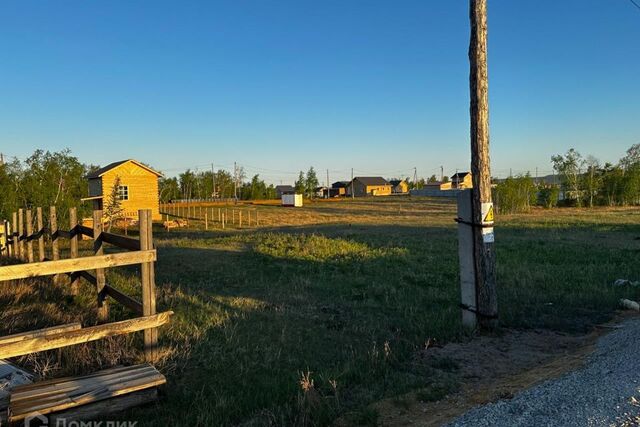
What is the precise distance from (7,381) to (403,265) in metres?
10.4

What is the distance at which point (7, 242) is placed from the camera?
50.5 feet

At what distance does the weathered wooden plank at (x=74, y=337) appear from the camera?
4.10 meters

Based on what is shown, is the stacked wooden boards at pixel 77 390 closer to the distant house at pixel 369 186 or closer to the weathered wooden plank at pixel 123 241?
the weathered wooden plank at pixel 123 241

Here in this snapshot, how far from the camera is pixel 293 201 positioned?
214ft

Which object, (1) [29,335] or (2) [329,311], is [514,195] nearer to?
(2) [329,311]

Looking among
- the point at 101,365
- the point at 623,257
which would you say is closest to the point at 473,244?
the point at 101,365

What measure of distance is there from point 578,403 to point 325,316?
456cm

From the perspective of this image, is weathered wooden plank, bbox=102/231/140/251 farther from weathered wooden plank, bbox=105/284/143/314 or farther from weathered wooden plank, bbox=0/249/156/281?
weathered wooden plank, bbox=105/284/143/314

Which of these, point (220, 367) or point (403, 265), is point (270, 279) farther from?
point (220, 367)

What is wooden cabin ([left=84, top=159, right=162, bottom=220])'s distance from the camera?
3484cm

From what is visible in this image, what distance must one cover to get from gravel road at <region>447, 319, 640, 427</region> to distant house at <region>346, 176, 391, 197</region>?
369ft

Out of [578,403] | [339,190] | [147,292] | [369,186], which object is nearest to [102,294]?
[147,292]

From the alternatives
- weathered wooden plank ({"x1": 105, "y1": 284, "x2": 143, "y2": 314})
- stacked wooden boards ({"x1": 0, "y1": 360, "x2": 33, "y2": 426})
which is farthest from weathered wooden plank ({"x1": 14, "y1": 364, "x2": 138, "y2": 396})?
weathered wooden plank ({"x1": 105, "y1": 284, "x2": 143, "y2": 314})

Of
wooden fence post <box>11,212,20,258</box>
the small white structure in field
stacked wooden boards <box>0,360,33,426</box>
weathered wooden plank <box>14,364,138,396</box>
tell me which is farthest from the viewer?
the small white structure in field
